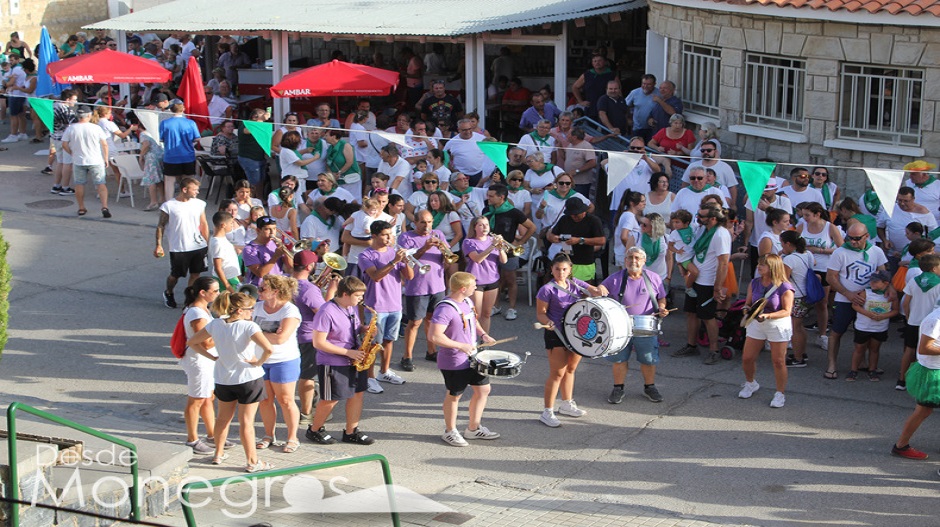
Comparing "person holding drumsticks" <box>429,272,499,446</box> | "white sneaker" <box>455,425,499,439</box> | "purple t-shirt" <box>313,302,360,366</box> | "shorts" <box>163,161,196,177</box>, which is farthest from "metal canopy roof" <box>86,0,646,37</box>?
"purple t-shirt" <box>313,302,360,366</box>

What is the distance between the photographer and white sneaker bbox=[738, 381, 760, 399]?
35.4 ft

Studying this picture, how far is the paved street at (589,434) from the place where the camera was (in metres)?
8.68

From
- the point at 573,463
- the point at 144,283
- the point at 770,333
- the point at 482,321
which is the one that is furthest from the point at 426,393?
the point at 144,283

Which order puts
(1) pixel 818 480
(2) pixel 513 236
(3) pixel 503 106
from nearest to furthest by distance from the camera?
1. (1) pixel 818 480
2. (2) pixel 513 236
3. (3) pixel 503 106

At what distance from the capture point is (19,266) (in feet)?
50.0

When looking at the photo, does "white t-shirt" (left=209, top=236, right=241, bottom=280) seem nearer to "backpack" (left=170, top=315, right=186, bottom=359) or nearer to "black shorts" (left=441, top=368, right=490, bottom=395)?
"backpack" (left=170, top=315, right=186, bottom=359)

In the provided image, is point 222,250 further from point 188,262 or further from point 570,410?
point 570,410

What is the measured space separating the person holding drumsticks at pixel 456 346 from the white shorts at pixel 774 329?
249 cm

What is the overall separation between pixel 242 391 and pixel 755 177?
6.10 metres

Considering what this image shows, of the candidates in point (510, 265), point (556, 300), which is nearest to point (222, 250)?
point (510, 265)

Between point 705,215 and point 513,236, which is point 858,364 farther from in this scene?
point 513,236

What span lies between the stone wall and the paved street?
3.36m

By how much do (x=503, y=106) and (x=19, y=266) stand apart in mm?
8254

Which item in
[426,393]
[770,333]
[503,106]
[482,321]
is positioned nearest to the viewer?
[770,333]
